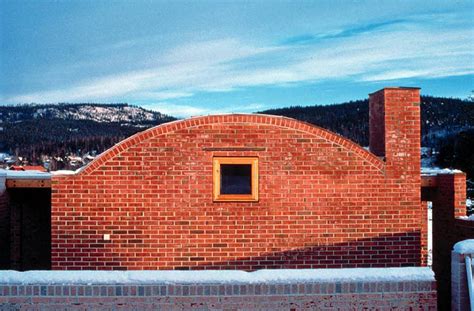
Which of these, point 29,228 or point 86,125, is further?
point 86,125

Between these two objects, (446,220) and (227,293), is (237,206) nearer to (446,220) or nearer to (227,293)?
(227,293)

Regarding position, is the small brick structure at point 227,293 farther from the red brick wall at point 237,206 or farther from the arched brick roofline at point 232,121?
the arched brick roofline at point 232,121

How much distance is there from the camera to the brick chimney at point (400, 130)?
9867 mm

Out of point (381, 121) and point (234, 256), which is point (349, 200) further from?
point (234, 256)

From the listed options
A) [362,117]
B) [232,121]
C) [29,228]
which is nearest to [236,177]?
[232,121]

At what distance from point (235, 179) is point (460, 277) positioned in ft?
14.6

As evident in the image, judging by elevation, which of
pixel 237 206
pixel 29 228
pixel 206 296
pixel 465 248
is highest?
pixel 237 206

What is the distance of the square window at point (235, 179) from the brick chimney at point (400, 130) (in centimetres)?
261

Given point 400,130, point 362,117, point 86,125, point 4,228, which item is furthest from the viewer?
point 86,125

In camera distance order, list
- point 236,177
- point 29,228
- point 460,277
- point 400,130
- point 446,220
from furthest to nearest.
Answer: point 29,228
point 446,220
point 400,130
point 236,177
point 460,277

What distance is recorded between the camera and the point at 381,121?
10188 millimetres

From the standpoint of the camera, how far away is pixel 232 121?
377 inches

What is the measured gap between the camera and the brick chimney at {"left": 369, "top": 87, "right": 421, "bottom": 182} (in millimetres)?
9867

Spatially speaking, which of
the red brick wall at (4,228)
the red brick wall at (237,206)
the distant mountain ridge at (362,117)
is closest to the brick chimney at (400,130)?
the red brick wall at (237,206)
